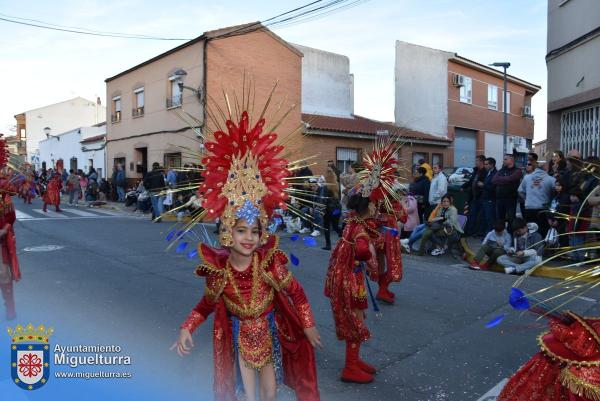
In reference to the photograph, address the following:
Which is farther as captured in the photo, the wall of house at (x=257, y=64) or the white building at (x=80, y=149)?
the white building at (x=80, y=149)

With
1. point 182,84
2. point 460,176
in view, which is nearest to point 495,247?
point 460,176

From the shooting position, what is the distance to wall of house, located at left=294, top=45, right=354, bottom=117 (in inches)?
999

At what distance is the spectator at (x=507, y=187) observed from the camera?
400 inches

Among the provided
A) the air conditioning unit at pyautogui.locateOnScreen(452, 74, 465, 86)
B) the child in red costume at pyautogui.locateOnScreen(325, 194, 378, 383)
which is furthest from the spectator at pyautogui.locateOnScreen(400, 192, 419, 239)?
the air conditioning unit at pyautogui.locateOnScreen(452, 74, 465, 86)

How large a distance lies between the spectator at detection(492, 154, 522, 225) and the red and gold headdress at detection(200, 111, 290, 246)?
26.7ft

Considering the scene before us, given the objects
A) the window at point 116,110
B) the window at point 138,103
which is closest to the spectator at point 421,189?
the window at point 138,103

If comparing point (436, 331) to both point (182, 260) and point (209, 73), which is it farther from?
point (209, 73)

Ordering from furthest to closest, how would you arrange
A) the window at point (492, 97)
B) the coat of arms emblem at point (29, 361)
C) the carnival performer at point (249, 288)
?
the window at point (492, 97), the coat of arms emblem at point (29, 361), the carnival performer at point (249, 288)

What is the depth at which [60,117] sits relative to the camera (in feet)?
164

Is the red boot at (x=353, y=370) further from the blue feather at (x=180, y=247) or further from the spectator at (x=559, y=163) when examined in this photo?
the spectator at (x=559, y=163)

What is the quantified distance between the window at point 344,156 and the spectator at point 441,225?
499 inches

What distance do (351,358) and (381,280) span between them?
2480 millimetres

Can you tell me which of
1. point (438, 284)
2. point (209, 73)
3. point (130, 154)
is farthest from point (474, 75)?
point (438, 284)

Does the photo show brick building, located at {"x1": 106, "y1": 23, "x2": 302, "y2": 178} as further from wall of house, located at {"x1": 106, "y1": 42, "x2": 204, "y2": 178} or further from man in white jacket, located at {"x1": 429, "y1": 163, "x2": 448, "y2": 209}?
man in white jacket, located at {"x1": 429, "y1": 163, "x2": 448, "y2": 209}
